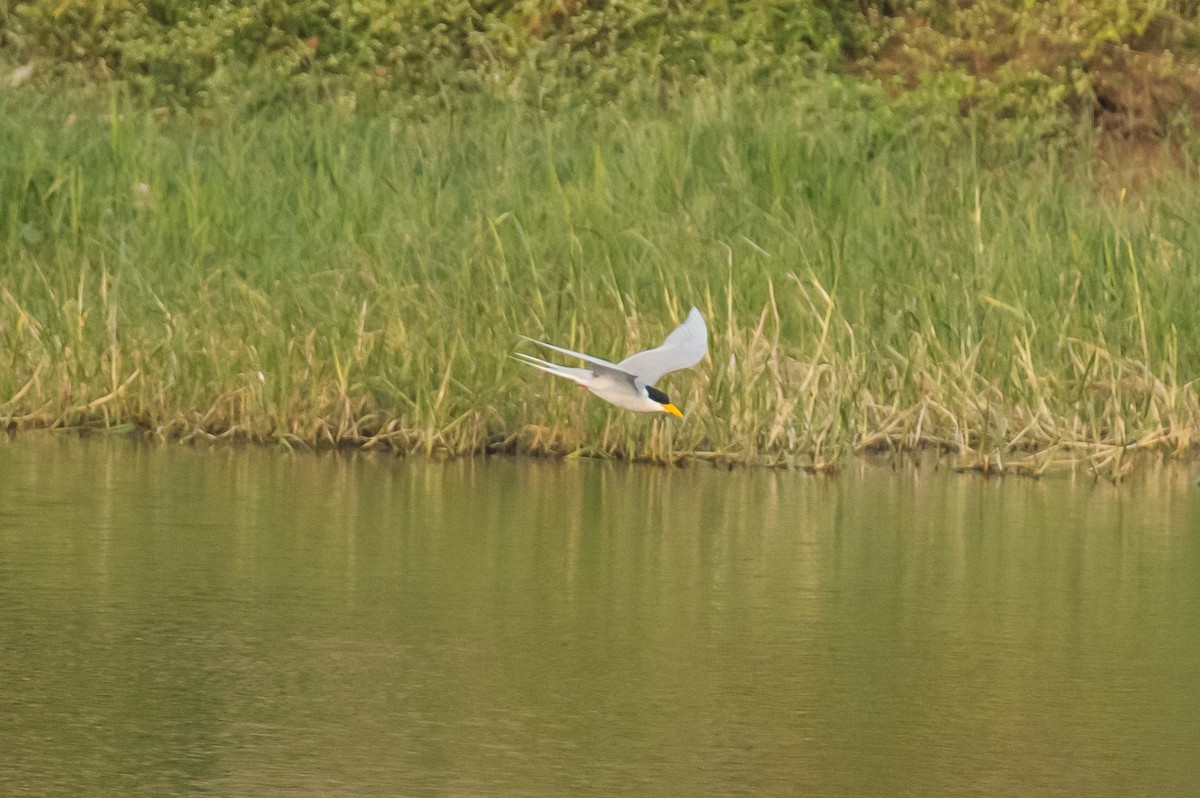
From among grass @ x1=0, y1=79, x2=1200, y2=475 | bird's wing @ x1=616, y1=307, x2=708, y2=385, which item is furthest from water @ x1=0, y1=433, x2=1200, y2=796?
bird's wing @ x1=616, y1=307, x2=708, y2=385

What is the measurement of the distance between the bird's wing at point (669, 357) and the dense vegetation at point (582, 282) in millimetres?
1480

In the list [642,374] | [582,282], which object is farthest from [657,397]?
[582,282]

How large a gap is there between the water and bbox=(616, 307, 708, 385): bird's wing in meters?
0.58

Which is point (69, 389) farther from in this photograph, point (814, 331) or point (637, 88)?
point (637, 88)

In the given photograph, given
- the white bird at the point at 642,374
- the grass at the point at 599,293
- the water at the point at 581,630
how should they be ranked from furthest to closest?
the grass at the point at 599,293, the white bird at the point at 642,374, the water at the point at 581,630

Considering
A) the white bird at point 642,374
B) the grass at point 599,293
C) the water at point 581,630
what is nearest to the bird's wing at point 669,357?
the white bird at point 642,374

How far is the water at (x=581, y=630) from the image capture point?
642cm

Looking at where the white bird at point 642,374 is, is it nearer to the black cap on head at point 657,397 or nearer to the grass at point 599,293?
the black cap on head at point 657,397

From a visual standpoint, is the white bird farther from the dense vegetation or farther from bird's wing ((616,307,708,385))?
the dense vegetation

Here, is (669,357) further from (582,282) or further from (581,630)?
(581,630)

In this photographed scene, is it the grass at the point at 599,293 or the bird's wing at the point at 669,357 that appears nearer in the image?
the bird's wing at the point at 669,357

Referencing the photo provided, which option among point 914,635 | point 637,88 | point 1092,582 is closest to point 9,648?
point 914,635

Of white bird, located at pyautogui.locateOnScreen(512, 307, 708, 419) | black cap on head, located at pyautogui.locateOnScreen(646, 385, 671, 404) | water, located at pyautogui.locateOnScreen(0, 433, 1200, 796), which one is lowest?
water, located at pyautogui.locateOnScreen(0, 433, 1200, 796)

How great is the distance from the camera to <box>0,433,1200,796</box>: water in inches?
253
